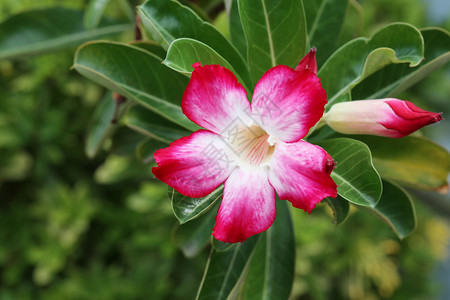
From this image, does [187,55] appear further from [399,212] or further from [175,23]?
[399,212]

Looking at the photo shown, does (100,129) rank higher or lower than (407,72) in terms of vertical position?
lower

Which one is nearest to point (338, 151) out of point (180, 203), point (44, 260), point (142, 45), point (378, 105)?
point (378, 105)

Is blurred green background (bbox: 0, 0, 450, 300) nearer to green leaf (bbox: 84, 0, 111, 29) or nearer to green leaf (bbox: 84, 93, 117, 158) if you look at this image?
green leaf (bbox: 84, 93, 117, 158)

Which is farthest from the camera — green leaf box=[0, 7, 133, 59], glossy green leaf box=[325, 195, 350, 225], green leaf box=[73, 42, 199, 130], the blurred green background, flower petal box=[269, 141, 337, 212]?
the blurred green background

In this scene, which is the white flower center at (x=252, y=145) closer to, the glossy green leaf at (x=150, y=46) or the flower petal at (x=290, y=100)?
the flower petal at (x=290, y=100)

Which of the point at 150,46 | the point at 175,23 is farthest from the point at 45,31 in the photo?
the point at 175,23

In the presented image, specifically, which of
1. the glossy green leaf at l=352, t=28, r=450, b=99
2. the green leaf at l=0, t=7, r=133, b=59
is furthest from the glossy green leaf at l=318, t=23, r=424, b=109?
the green leaf at l=0, t=7, r=133, b=59

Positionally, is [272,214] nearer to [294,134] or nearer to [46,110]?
[294,134]
